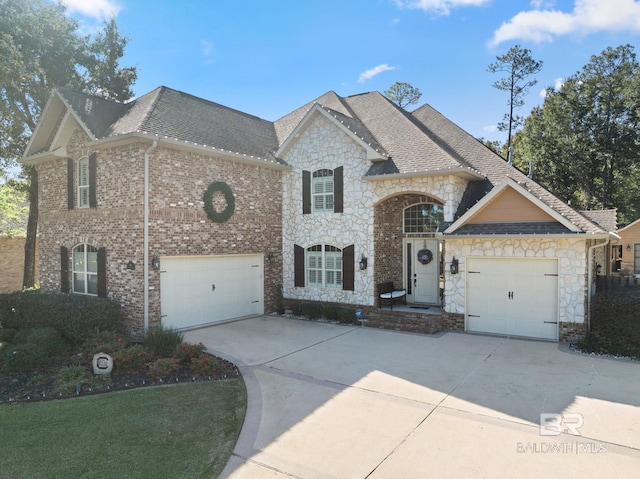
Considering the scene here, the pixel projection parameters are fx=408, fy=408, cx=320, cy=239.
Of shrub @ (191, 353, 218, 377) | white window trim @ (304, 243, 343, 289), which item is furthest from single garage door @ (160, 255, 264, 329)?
shrub @ (191, 353, 218, 377)

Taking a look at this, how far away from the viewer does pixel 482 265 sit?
12.0 meters

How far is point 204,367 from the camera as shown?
8.28 m

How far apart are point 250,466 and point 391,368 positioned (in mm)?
4428

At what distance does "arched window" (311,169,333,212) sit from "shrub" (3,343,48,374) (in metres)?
9.22

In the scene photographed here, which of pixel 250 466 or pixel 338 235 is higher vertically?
pixel 338 235

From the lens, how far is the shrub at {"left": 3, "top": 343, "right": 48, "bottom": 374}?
8.74 meters

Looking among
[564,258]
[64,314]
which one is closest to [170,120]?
[64,314]

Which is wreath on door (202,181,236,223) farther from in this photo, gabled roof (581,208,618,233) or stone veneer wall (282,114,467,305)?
gabled roof (581,208,618,233)

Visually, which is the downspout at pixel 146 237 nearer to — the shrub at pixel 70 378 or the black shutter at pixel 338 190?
the shrub at pixel 70 378

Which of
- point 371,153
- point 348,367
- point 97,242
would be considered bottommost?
point 348,367

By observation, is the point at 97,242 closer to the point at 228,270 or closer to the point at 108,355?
the point at 228,270

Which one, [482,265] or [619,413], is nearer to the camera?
[619,413]

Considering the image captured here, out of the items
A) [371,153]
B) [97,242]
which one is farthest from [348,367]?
[97,242]

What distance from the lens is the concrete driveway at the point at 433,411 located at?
5000 millimetres
